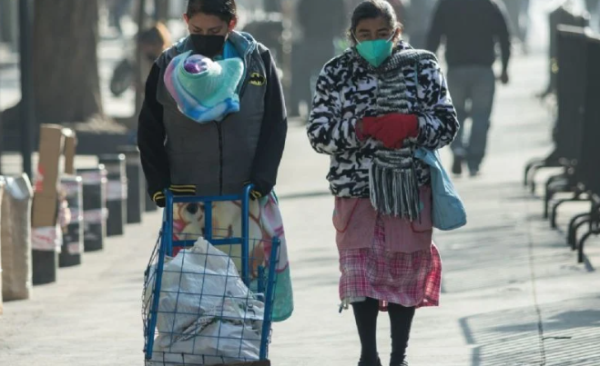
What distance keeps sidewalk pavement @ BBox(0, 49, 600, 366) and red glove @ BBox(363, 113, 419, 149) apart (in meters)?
1.34

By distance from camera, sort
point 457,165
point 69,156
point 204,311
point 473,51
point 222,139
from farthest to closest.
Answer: point 457,165 → point 473,51 → point 69,156 → point 222,139 → point 204,311

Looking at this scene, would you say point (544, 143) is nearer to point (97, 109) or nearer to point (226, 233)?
point (97, 109)

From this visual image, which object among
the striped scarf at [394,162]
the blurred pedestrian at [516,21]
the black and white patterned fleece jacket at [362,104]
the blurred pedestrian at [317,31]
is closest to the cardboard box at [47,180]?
the black and white patterned fleece jacket at [362,104]

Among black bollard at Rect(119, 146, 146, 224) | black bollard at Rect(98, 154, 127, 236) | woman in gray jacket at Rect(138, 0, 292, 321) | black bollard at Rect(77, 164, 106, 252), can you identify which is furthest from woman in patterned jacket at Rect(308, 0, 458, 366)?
black bollard at Rect(119, 146, 146, 224)

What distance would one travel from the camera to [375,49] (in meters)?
6.93

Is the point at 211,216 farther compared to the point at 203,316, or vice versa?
the point at 211,216

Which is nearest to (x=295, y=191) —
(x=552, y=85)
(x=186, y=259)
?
(x=552, y=85)

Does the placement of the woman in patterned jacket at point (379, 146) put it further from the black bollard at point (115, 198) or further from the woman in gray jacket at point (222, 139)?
the black bollard at point (115, 198)

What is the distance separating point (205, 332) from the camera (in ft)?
20.6

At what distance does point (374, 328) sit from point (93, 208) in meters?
5.43

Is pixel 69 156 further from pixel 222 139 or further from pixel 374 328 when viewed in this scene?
pixel 222 139

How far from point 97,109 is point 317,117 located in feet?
45.2

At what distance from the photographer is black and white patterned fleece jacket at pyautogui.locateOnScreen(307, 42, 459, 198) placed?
7012 millimetres

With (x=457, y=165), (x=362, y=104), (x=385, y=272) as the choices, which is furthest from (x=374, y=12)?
(x=457, y=165)
